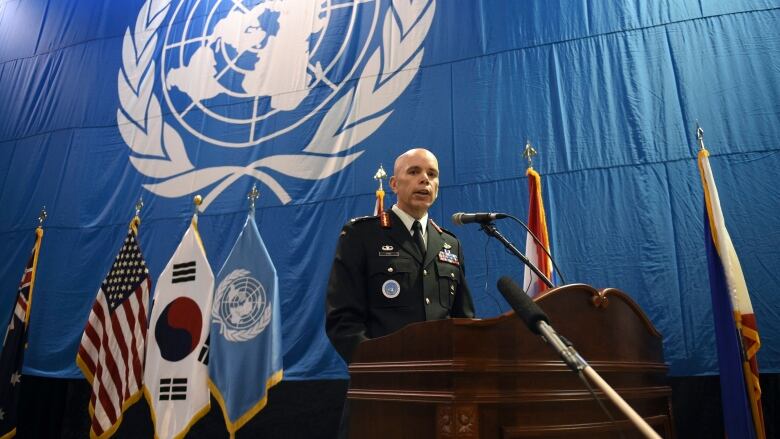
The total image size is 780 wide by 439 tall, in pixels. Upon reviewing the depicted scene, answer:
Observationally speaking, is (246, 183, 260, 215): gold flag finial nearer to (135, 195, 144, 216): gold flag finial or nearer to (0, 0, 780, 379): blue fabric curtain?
(0, 0, 780, 379): blue fabric curtain

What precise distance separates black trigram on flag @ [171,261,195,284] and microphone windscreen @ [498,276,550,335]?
2.75 m

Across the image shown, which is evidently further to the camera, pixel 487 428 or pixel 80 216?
pixel 80 216

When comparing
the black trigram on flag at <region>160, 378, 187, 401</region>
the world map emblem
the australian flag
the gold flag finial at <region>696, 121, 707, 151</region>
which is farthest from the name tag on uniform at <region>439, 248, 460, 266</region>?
the australian flag

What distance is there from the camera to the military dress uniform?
147 centimetres

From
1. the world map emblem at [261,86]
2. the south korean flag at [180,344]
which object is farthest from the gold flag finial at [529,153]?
the south korean flag at [180,344]

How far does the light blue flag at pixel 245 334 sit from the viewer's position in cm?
293

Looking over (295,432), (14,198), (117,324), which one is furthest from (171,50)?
(295,432)

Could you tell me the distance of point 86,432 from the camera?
392cm

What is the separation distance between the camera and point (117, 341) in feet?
10.8

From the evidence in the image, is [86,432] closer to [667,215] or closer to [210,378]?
[210,378]

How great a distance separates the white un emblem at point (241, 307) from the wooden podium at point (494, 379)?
198 centimetres

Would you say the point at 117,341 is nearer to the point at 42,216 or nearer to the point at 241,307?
the point at 241,307

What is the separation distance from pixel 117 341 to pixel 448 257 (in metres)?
2.55

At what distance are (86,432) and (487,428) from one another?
4.05 m
